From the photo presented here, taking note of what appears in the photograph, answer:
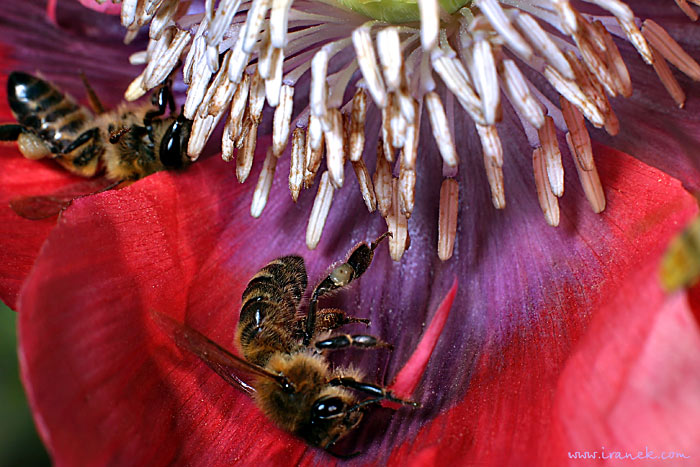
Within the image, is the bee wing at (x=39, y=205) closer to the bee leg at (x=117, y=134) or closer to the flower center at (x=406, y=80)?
the bee leg at (x=117, y=134)

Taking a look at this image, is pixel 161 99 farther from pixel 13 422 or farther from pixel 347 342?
pixel 13 422

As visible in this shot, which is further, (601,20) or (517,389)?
(601,20)

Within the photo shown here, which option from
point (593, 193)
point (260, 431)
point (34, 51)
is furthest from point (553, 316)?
point (34, 51)

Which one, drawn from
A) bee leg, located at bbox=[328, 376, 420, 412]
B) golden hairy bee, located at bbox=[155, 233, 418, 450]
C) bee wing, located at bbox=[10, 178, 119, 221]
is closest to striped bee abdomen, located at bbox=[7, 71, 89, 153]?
bee wing, located at bbox=[10, 178, 119, 221]

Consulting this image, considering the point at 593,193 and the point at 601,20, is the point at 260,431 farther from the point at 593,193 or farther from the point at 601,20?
the point at 601,20

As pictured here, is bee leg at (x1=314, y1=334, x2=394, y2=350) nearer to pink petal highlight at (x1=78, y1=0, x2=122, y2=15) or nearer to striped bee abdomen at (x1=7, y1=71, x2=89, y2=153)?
striped bee abdomen at (x1=7, y1=71, x2=89, y2=153)

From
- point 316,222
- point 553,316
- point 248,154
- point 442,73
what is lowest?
point 553,316
